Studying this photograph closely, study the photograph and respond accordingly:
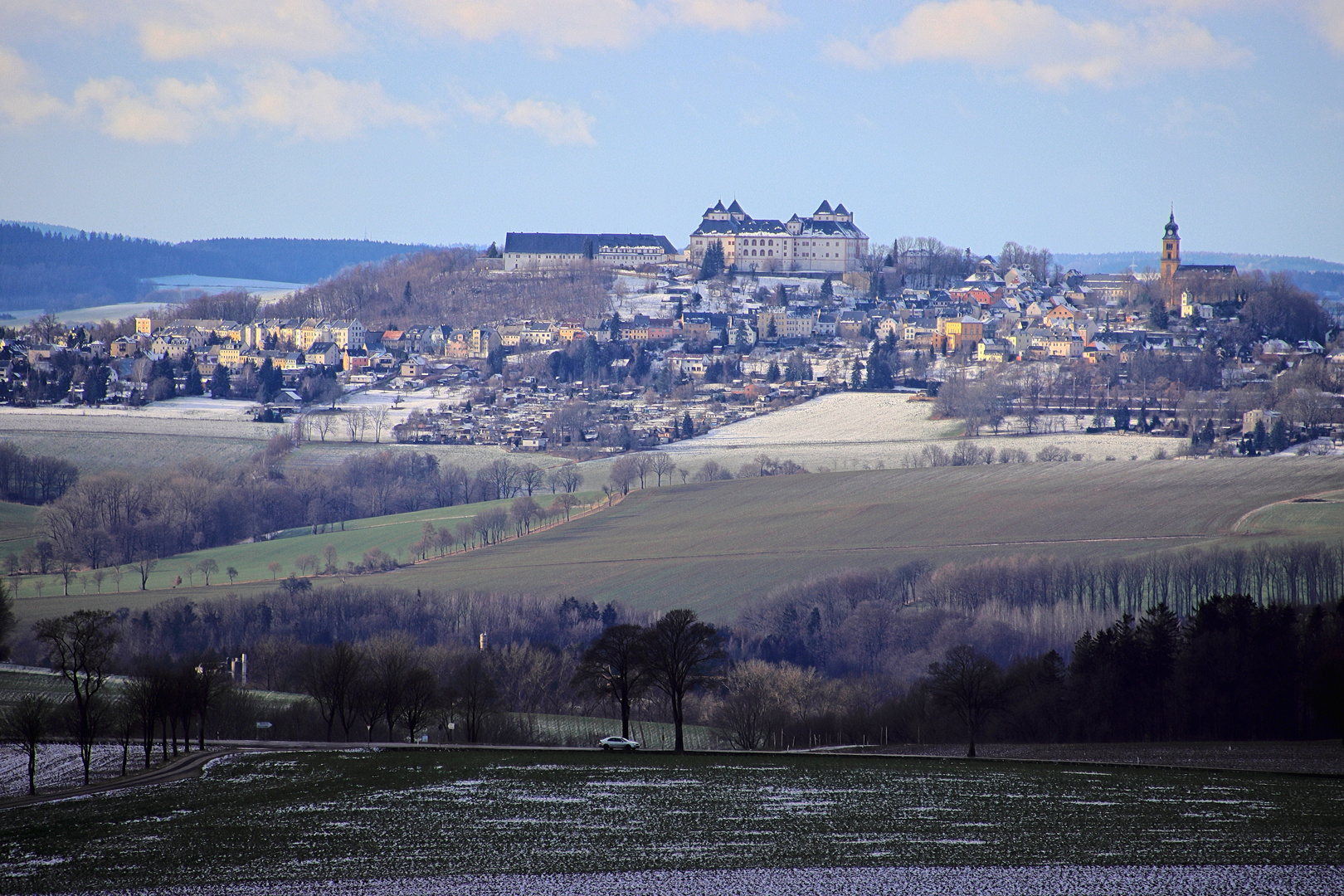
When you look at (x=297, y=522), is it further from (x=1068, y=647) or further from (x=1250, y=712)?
(x=1250, y=712)

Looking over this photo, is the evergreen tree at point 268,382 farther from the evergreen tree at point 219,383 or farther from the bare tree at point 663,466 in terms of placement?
the bare tree at point 663,466

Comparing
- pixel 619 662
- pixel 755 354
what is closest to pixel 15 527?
pixel 619 662

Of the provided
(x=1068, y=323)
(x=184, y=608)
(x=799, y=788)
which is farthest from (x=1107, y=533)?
(x=1068, y=323)

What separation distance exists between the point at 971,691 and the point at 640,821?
16.0 metres

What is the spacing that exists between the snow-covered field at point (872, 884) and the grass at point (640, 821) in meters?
0.39

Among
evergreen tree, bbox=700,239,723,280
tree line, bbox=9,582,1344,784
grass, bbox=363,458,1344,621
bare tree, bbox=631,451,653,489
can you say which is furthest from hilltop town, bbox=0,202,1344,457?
tree line, bbox=9,582,1344,784

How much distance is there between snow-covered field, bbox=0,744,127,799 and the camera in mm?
30109

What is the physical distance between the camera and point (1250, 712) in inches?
1556

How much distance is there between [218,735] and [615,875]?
22.5 metres

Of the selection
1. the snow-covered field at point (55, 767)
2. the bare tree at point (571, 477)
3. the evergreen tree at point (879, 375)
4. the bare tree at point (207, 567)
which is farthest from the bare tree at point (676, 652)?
the evergreen tree at point (879, 375)

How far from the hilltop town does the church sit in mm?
320

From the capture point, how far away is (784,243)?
7603 inches

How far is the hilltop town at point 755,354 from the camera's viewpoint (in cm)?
13100

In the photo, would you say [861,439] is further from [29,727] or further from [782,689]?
[29,727]
